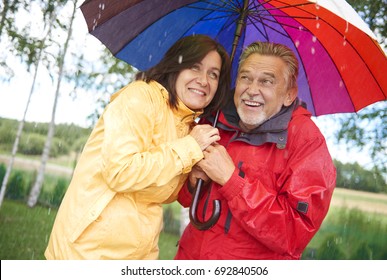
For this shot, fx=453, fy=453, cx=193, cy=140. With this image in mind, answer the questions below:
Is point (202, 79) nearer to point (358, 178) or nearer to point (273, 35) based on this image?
point (273, 35)

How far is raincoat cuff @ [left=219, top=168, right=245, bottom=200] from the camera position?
2.62 meters

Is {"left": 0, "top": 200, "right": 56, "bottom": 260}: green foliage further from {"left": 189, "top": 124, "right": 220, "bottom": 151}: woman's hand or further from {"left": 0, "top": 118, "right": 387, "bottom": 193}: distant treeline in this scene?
{"left": 189, "top": 124, "right": 220, "bottom": 151}: woman's hand

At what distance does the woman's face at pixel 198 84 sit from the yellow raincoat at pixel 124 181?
20 cm

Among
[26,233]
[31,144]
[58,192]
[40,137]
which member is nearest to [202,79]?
[26,233]

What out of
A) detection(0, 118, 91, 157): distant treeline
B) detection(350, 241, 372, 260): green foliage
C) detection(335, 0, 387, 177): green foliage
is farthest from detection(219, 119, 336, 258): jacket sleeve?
detection(0, 118, 91, 157): distant treeline

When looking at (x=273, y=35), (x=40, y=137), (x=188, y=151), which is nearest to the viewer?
(x=188, y=151)

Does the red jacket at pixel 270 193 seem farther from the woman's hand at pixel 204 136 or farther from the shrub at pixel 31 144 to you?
the shrub at pixel 31 144

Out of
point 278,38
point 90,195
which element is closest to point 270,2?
point 278,38

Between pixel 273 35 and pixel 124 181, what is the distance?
168cm

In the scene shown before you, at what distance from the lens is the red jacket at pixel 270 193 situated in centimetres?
258

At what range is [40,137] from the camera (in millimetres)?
9430

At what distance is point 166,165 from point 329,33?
59.7 inches

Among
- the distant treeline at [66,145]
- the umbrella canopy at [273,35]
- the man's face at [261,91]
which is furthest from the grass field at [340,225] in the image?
the man's face at [261,91]

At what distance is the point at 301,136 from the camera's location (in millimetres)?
2725
